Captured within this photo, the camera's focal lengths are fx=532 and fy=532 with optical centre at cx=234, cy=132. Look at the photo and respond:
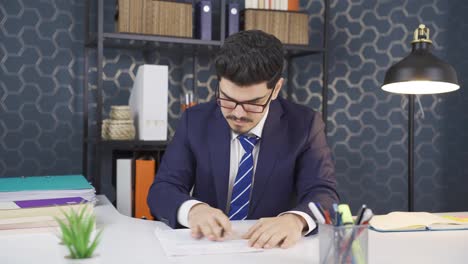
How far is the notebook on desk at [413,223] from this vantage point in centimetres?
150

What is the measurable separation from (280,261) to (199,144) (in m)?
0.76

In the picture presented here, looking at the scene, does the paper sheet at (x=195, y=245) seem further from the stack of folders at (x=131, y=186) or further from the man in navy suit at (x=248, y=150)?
the stack of folders at (x=131, y=186)

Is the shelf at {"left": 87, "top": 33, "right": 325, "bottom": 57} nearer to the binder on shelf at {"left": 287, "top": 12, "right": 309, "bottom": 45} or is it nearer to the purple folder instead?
the binder on shelf at {"left": 287, "top": 12, "right": 309, "bottom": 45}

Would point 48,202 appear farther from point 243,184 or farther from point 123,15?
point 123,15

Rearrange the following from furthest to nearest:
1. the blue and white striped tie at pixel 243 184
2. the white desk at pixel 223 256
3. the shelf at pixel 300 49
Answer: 1. the shelf at pixel 300 49
2. the blue and white striped tie at pixel 243 184
3. the white desk at pixel 223 256

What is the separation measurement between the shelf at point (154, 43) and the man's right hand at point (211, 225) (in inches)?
53.7

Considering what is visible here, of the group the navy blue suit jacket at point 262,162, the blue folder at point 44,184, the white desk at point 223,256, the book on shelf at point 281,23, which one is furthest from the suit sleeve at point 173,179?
the book on shelf at point 281,23

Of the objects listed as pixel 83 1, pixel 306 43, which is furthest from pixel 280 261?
pixel 83 1

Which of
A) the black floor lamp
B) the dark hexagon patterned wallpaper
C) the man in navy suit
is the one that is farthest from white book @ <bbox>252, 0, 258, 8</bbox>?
the man in navy suit

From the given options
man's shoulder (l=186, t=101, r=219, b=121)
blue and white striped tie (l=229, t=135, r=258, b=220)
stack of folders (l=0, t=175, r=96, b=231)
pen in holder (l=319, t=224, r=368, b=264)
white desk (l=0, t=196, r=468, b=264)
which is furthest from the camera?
man's shoulder (l=186, t=101, r=219, b=121)

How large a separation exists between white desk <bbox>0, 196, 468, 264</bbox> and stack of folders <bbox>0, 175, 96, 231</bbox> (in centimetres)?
7

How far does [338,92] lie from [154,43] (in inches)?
46.2

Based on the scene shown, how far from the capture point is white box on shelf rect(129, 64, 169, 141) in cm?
250

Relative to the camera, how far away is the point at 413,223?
1533 millimetres
